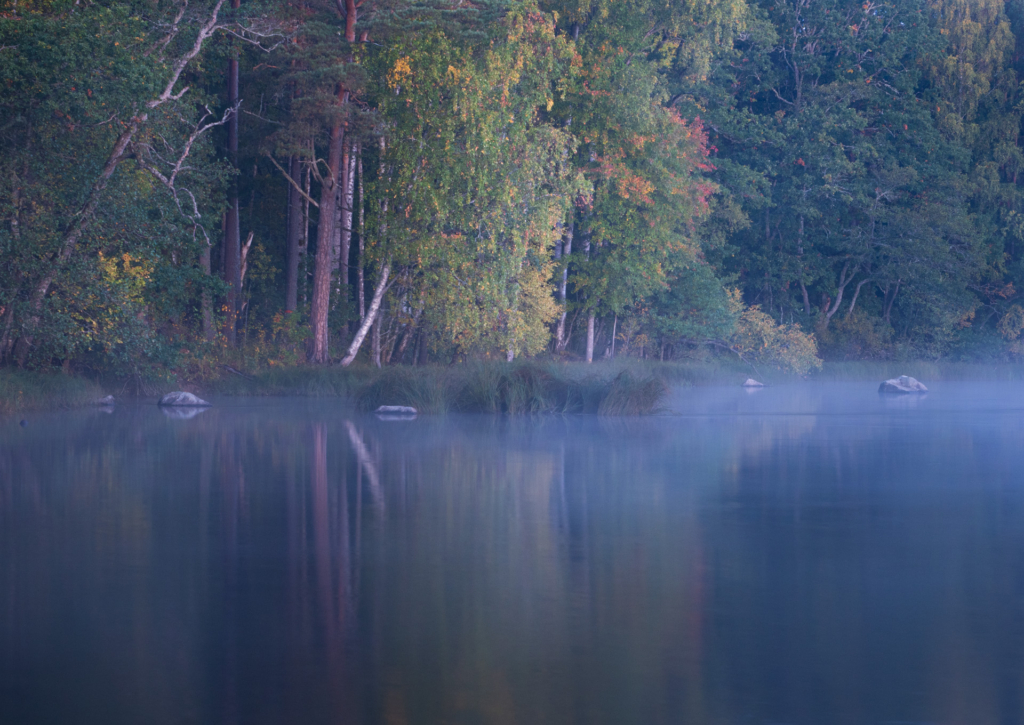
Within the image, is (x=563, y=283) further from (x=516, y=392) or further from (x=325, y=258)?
(x=516, y=392)

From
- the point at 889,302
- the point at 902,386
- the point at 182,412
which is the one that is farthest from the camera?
the point at 889,302

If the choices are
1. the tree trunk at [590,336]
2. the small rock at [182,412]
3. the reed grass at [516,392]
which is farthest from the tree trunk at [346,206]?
the reed grass at [516,392]

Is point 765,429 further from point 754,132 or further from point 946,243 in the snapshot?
point 946,243

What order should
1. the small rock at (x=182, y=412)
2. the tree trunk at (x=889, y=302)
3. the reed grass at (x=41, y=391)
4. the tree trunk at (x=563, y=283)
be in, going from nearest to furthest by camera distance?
the reed grass at (x=41, y=391) → the small rock at (x=182, y=412) → the tree trunk at (x=563, y=283) → the tree trunk at (x=889, y=302)

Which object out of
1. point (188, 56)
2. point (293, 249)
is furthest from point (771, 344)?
point (188, 56)

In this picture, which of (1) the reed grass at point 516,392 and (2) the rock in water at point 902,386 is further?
(2) the rock in water at point 902,386

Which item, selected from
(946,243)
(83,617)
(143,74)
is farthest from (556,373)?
(946,243)

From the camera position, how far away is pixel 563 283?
30.1m

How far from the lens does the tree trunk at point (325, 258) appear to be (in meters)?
24.6

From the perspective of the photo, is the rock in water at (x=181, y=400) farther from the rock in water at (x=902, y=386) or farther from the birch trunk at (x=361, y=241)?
the rock in water at (x=902, y=386)

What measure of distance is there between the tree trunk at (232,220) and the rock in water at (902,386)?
60.5 feet

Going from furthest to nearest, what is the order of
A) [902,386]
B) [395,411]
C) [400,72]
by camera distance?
[902,386] → [400,72] → [395,411]

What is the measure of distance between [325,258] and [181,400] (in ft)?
18.2

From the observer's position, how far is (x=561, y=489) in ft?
31.8
